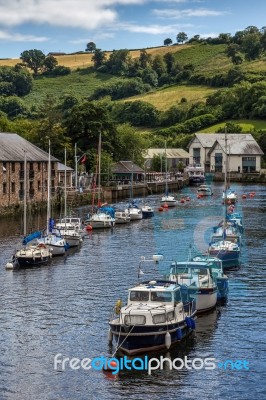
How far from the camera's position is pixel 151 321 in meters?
44.1

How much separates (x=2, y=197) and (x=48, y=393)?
78.6 meters

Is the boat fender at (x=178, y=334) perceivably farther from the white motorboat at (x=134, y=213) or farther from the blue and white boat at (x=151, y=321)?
the white motorboat at (x=134, y=213)

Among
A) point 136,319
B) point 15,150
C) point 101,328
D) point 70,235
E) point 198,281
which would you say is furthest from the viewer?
point 15,150

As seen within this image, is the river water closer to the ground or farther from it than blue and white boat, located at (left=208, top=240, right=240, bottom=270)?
closer to the ground

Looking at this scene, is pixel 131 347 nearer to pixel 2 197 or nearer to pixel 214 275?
pixel 214 275

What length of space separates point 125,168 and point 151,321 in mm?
132137

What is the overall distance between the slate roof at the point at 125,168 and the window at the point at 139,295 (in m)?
124

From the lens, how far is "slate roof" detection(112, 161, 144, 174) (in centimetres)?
17380

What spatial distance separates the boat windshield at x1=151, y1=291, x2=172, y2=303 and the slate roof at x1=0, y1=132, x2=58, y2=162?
236ft

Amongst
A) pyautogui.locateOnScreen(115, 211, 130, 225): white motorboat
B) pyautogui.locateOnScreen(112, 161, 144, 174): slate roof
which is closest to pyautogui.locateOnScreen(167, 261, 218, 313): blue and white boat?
pyautogui.locateOnScreen(115, 211, 130, 225): white motorboat

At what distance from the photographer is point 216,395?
39.1m

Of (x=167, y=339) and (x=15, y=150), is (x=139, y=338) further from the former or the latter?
(x=15, y=150)


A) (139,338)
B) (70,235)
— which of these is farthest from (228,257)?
(139,338)

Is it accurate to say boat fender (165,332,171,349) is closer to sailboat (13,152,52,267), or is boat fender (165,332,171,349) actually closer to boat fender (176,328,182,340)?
boat fender (176,328,182,340)
